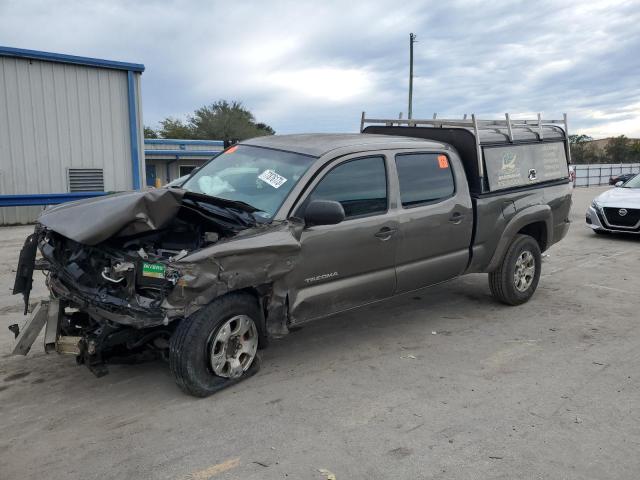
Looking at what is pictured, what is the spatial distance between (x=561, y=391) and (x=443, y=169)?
7.71 feet

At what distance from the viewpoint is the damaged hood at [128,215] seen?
137 inches

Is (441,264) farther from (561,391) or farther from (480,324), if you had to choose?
(561,391)

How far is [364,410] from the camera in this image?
145 inches

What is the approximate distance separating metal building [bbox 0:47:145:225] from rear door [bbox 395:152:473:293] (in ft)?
35.0

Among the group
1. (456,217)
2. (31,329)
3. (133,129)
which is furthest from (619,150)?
(31,329)

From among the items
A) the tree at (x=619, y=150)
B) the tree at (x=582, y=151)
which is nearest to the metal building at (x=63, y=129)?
the tree at (x=582, y=151)

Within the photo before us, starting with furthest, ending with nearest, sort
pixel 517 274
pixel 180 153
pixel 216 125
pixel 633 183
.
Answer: pixel 216 125
pixel 180 153
pixel 633 183
pixel 517 274

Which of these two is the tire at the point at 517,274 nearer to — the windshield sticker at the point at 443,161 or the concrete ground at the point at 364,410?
the concrete ground at the point at 364,410

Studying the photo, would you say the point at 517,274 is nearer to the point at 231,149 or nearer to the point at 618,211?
the point at 231,149

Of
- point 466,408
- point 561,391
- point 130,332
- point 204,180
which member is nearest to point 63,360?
point 130,332

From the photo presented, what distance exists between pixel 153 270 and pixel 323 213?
4.14 ft

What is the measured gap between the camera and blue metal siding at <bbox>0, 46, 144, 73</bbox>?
515 inches

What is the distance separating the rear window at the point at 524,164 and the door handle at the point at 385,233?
62.8 inches

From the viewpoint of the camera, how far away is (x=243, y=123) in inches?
2119
